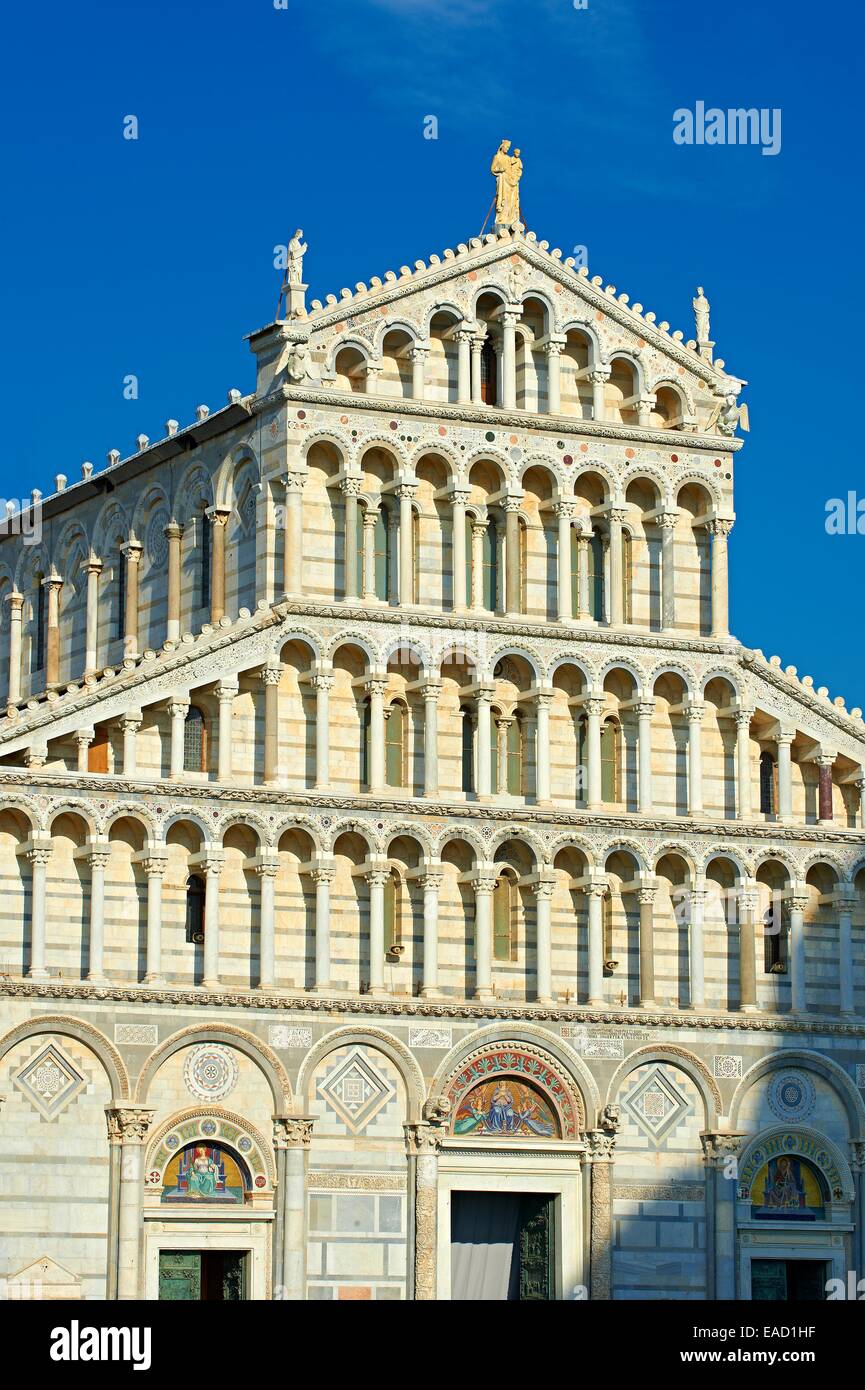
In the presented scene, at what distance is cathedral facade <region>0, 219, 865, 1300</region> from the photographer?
4834cm

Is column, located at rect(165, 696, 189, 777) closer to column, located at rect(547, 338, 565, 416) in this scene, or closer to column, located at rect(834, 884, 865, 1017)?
column, located at rect(547, 338, 565, 416)

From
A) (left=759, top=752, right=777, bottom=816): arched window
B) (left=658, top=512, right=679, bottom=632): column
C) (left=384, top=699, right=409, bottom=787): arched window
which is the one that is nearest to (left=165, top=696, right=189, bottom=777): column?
(left=384, top=699, right=409, bottom=787): arched window

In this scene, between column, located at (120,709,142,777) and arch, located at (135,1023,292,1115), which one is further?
column, located at (120,709,142,777)

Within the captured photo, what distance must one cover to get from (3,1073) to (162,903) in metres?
3.85

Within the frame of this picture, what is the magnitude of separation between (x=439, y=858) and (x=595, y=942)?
10.3 feet

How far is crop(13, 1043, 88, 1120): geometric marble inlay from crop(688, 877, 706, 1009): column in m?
10.9

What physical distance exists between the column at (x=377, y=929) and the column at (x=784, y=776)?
25.0 feet

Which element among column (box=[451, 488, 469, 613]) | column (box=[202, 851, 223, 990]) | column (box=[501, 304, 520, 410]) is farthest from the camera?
column (box=[501, 304, 520, 410])

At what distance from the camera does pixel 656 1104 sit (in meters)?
52.0

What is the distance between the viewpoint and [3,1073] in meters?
47.2
